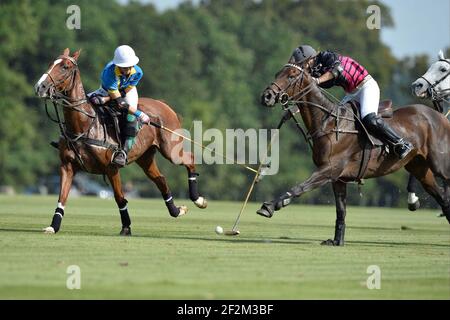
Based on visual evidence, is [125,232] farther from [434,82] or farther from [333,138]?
[434,82]

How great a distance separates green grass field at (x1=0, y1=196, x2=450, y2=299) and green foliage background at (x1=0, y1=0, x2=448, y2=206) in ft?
151

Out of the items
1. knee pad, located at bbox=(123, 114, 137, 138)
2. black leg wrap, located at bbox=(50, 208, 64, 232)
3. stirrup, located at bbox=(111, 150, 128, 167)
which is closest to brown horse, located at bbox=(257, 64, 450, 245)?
knee pad, located at bbox=(123, 114, 137, 138)

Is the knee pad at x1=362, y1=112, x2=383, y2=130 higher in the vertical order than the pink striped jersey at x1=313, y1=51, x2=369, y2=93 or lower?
lower

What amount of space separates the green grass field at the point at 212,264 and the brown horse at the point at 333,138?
93 centimetres

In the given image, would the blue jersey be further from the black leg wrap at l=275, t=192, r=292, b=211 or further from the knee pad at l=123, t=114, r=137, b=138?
the black leg wrap at l=275, t=192, r=292, b=211

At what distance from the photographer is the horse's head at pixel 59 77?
736 inches

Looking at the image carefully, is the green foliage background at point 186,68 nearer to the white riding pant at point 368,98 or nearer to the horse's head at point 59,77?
the white riding pant at point 368,98

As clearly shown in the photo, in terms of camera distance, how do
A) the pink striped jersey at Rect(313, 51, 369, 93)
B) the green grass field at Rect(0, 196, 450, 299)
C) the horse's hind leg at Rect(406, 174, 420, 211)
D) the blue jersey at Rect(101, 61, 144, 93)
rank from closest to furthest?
the green grass field at Rect(0, 196, 450, 299) → the pink striped jersey at Rect(313, 51, 369, 93) → the blue jersey at Rect(101, 61, 144, 93) → the horse's hind leg at Rect(406, 174, 420, 211)

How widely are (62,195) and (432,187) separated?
631 cm

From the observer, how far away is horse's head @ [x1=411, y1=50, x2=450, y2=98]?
2158 centimetres

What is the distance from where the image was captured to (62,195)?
18891 mm

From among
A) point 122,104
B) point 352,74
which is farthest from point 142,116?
point 352,74

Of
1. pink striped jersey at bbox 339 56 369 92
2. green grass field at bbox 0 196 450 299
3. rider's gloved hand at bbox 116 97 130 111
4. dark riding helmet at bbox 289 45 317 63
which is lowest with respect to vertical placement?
green grass field at bbox 0 196 450 299
